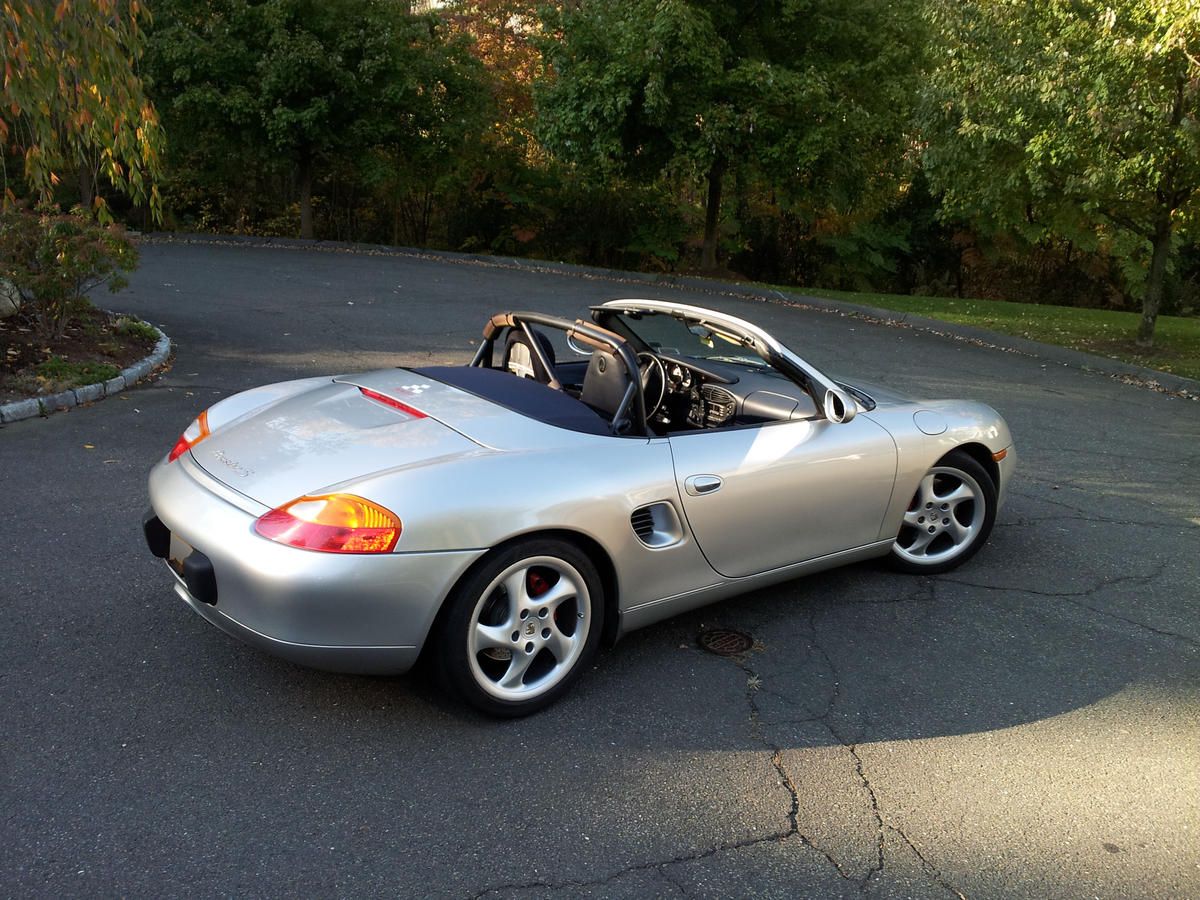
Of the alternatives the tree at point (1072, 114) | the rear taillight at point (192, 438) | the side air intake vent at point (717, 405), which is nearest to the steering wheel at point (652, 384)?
the side air intake vent at point (717, 405)

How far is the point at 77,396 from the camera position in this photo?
7.49 m

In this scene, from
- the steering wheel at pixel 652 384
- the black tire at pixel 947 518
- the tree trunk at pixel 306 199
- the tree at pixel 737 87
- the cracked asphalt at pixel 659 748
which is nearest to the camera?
the cracked asphalt at pixel 659 748

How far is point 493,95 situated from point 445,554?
23.9 meters

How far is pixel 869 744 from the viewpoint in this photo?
3.43 meters

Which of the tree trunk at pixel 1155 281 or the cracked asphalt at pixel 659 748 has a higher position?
the tree trunk at pixel 1155 281

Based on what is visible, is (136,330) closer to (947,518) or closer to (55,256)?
(55,256)

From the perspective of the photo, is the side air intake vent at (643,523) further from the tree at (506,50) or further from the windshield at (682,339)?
the tree at (506,50)

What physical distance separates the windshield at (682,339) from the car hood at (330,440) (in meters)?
1.21

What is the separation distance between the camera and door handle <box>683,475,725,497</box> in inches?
147

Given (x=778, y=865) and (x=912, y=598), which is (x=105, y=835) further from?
(x=912, y=598)

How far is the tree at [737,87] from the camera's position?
58.2 ft

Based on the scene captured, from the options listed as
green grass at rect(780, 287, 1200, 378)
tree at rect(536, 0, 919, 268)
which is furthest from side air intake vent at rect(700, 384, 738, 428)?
tree at rect(536, 0, 919, 268)

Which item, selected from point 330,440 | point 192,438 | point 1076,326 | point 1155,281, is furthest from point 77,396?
point 1076,326

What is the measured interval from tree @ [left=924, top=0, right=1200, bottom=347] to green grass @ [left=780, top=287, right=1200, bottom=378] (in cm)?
64
